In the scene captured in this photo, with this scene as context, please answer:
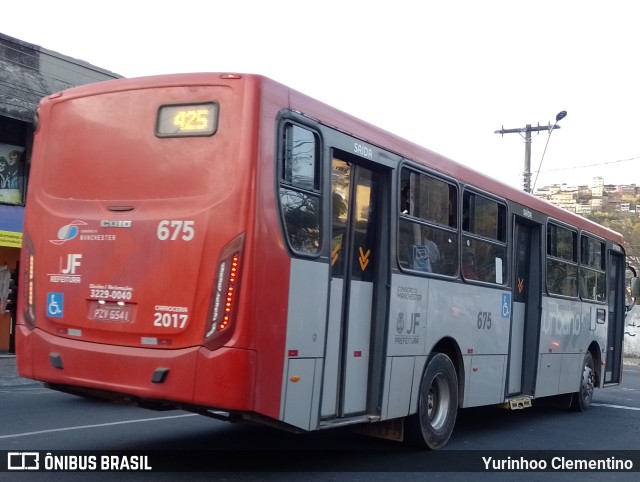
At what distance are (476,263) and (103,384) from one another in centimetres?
509

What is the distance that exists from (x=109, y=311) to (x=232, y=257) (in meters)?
1.18

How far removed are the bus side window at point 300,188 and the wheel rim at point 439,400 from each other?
3.04 meters

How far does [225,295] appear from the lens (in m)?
6.55

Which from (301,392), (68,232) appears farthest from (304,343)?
(68,232)

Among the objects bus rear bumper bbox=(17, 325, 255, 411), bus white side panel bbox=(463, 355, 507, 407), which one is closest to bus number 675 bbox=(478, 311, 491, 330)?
bus white side panel bbox=(463, 355, 507, 407)

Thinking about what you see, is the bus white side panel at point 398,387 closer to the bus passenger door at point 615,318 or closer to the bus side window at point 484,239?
the bus side window at point 484,239

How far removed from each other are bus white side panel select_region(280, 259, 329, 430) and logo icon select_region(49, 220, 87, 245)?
186 cm

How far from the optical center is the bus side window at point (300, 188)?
7039 mm

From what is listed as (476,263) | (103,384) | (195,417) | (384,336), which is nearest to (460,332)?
(476,263)

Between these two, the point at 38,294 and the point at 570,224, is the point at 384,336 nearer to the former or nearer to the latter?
the point at 38,294

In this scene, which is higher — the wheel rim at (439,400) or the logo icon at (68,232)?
the logo icon at (68,232)

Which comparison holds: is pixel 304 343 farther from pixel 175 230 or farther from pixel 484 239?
pixel 484 239

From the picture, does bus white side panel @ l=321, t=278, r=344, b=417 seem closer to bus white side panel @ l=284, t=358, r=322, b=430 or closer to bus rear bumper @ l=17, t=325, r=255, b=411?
bus white side panel @ l=284, t=358, r=322, b=430

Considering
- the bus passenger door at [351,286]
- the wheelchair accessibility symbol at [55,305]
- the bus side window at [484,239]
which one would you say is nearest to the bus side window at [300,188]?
the bus passenger door at [351,286]
